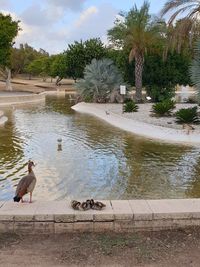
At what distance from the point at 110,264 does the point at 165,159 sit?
8140 mm

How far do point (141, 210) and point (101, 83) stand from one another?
27482 mm

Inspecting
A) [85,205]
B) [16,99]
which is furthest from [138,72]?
[85,205]

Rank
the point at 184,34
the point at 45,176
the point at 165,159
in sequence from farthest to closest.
Answer: 1. the point at 184,34
2. the point at 165,159
3. the point at 45,176

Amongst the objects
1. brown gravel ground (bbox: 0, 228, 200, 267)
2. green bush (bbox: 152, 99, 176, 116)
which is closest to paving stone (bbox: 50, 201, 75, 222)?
brown gravel ground (bbox: 0, 228, 200, 267)

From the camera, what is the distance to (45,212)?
5.96m

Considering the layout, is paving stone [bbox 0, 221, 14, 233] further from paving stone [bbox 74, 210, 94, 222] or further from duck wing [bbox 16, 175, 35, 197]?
paving stone [bbox 74, 210, 94, 222]

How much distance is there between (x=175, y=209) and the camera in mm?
6133

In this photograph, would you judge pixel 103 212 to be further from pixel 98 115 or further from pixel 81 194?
pixel 98 115

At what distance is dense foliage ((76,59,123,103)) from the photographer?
33.0 m

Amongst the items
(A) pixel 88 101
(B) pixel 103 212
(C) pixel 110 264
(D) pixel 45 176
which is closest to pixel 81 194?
(D) pixel 45 176

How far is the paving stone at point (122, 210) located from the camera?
19.4ft

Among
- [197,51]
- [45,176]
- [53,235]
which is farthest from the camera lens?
[197,51]

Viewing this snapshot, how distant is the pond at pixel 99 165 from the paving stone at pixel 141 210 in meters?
2.30

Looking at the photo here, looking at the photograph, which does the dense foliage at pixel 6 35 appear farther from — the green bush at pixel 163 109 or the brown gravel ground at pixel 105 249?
the brown gravel ground at pixel 105 249
